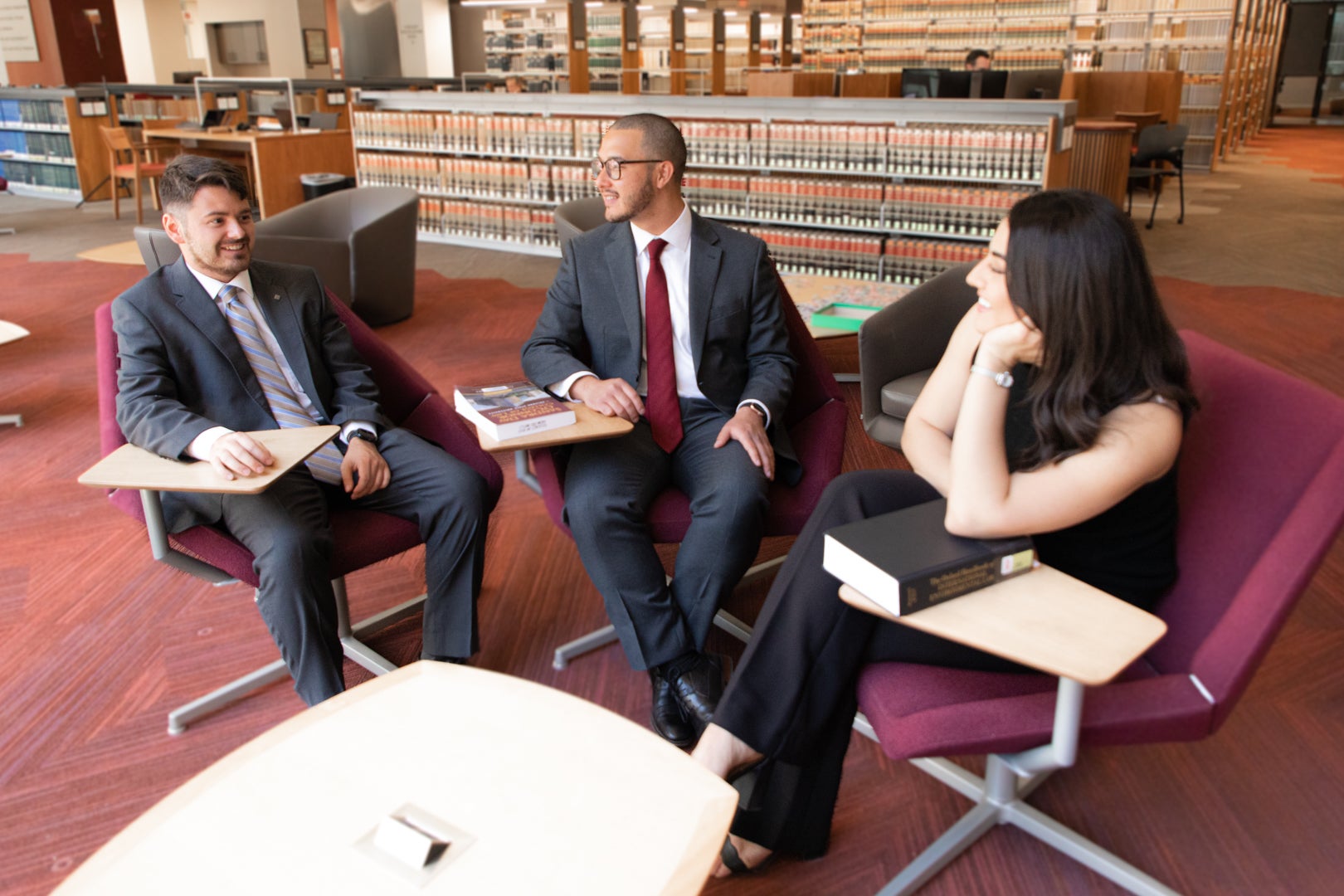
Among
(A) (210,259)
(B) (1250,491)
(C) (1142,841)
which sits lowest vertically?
(C) (1142,841)

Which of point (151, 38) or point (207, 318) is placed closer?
point (207, 318)

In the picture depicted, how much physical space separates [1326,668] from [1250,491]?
1.28 meters

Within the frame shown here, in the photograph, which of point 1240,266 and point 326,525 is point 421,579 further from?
point 1240,266

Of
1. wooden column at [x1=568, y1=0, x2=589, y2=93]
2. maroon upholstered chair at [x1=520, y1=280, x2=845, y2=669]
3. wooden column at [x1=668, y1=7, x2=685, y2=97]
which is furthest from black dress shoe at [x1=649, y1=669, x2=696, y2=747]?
wooden column at [x1=668, y1=7, x2=685, y2=97]

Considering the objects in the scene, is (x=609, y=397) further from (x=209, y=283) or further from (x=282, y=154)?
(x=282, y=154)

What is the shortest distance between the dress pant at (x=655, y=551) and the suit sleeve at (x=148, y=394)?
0.85 m

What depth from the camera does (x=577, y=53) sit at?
927 centimetres

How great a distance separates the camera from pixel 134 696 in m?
2.56

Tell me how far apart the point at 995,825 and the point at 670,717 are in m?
0.74

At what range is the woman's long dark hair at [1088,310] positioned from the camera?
1.63m

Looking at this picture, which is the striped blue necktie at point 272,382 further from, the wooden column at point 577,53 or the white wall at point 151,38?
the white wall at point 151,38

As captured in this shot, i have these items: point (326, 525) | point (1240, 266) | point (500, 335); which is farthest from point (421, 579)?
point (1240, 266)

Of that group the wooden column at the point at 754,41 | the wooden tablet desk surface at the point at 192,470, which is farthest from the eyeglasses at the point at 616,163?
the wooden column at the point at 754,41

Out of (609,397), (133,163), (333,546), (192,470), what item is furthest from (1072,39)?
(192,470)
